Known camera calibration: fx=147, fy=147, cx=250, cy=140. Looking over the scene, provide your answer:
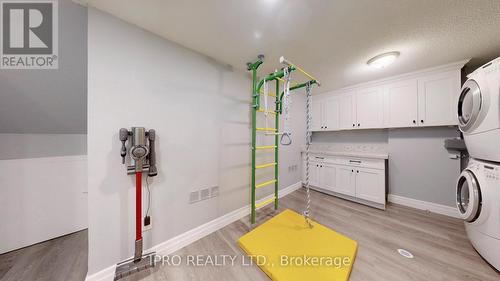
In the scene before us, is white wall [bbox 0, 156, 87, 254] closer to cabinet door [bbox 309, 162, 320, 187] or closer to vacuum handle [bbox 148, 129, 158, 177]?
vacuum handle [bbox 148, 129, 158, 177]

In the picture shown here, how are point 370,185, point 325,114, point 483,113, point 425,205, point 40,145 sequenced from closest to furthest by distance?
point 483,113
point 40,145
point 425,205
point 370,185
point 325,114

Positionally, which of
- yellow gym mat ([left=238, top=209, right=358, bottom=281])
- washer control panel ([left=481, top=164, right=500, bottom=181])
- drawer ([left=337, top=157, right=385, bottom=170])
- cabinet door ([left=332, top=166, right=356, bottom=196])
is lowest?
yellow gym mat ([left=238, top=209, right=358, bottom=281])

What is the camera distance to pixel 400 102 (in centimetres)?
257

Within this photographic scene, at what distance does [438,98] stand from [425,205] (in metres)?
1.76

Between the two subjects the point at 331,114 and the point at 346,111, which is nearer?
the point at 346,111

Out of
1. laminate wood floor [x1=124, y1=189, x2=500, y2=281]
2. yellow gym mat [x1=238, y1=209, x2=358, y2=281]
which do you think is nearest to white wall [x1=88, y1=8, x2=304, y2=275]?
laminate wood floor [x1=124, y1=189, x2=500, y2=281]

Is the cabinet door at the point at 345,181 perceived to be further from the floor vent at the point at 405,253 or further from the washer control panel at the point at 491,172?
the washer control panel at the point at 491,172

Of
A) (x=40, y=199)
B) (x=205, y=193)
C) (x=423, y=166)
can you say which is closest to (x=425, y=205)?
(x=423, y=166)

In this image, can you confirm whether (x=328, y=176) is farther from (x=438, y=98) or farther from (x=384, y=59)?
(x=384, y=59)

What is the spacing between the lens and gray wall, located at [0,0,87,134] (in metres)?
1.24

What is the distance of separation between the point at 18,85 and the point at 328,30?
3.02 m

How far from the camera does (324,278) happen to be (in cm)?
126

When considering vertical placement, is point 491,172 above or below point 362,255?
above

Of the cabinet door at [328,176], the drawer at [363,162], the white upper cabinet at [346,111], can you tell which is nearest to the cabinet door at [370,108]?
the white upper cabinet at [346,111]
